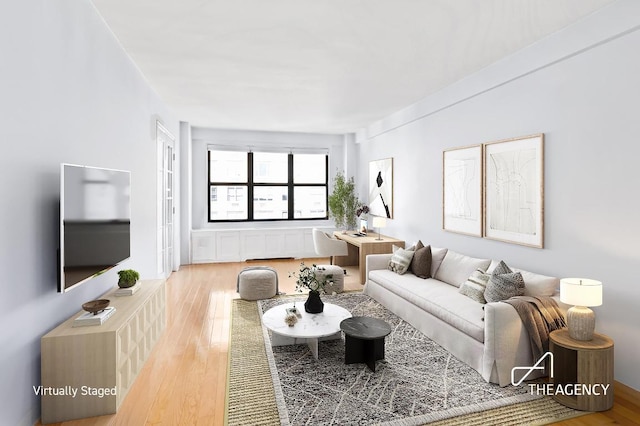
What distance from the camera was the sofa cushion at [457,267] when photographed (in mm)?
3973

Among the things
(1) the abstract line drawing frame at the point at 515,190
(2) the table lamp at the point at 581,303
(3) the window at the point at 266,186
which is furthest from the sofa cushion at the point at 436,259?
(3) the window at the point at 266,186

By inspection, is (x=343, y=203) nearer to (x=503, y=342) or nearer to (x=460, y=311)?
(x=460, y=311)

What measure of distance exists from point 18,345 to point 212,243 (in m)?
5.58

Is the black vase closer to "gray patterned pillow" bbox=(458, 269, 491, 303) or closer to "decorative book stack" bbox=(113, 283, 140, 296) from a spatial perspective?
"gray patterned pillow" bbox=(458, 269, 491, 303)

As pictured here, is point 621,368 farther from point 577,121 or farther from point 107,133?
point 107,133

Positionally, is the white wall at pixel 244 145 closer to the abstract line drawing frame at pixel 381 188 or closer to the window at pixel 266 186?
the window at pixel 266 186

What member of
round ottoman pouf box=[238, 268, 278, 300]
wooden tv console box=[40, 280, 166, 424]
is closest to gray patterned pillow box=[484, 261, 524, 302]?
round ottoman pouf box=[238, 268, 278, 300]

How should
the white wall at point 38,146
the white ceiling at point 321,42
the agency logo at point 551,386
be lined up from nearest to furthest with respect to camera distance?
1. the white wall at point 38,146
2. the agency logo at point 551,386
3. the white ceiling at point 321,42

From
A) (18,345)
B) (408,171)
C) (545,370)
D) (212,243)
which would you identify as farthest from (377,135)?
(18,345)

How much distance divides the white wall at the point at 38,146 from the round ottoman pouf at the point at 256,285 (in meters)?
1.91

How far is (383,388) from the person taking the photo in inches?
105

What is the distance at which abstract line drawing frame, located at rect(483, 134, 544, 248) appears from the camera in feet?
11.4

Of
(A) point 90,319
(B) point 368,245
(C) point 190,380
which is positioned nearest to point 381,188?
(B) point 368,245

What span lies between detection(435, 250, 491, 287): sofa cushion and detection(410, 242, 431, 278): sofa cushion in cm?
13
